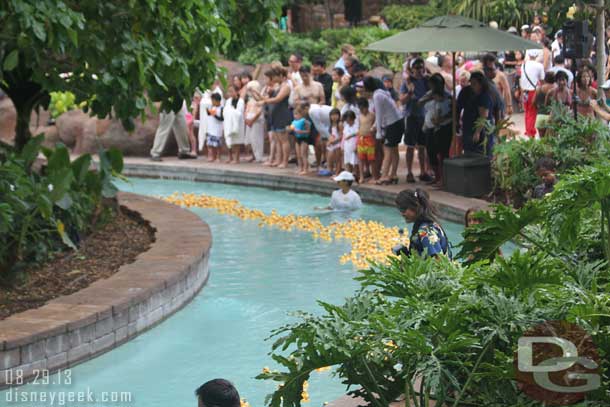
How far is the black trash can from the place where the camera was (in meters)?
15.2

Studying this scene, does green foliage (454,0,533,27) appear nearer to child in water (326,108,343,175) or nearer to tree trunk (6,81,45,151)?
child in water (326,108,343,175)

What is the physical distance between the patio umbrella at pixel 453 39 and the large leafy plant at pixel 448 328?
379 inches

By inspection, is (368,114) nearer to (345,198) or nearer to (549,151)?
(345,198)

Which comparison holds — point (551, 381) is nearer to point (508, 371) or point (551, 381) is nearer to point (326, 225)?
point (508, 371)

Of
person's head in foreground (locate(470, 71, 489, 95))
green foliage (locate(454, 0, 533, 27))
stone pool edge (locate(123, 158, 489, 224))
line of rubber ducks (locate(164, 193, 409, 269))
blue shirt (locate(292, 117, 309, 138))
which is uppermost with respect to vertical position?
green foliage (locate(454, 0, 533, 27))

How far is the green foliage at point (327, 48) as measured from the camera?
26562 millimetres

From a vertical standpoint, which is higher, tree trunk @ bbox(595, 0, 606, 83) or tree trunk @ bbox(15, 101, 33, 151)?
tree trunk @ bbox(595, 0, 606, 83)

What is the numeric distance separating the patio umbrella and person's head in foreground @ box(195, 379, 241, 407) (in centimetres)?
1110

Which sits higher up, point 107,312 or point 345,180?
point 345,180

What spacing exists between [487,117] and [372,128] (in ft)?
5.79

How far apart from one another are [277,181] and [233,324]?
27.2 feet
